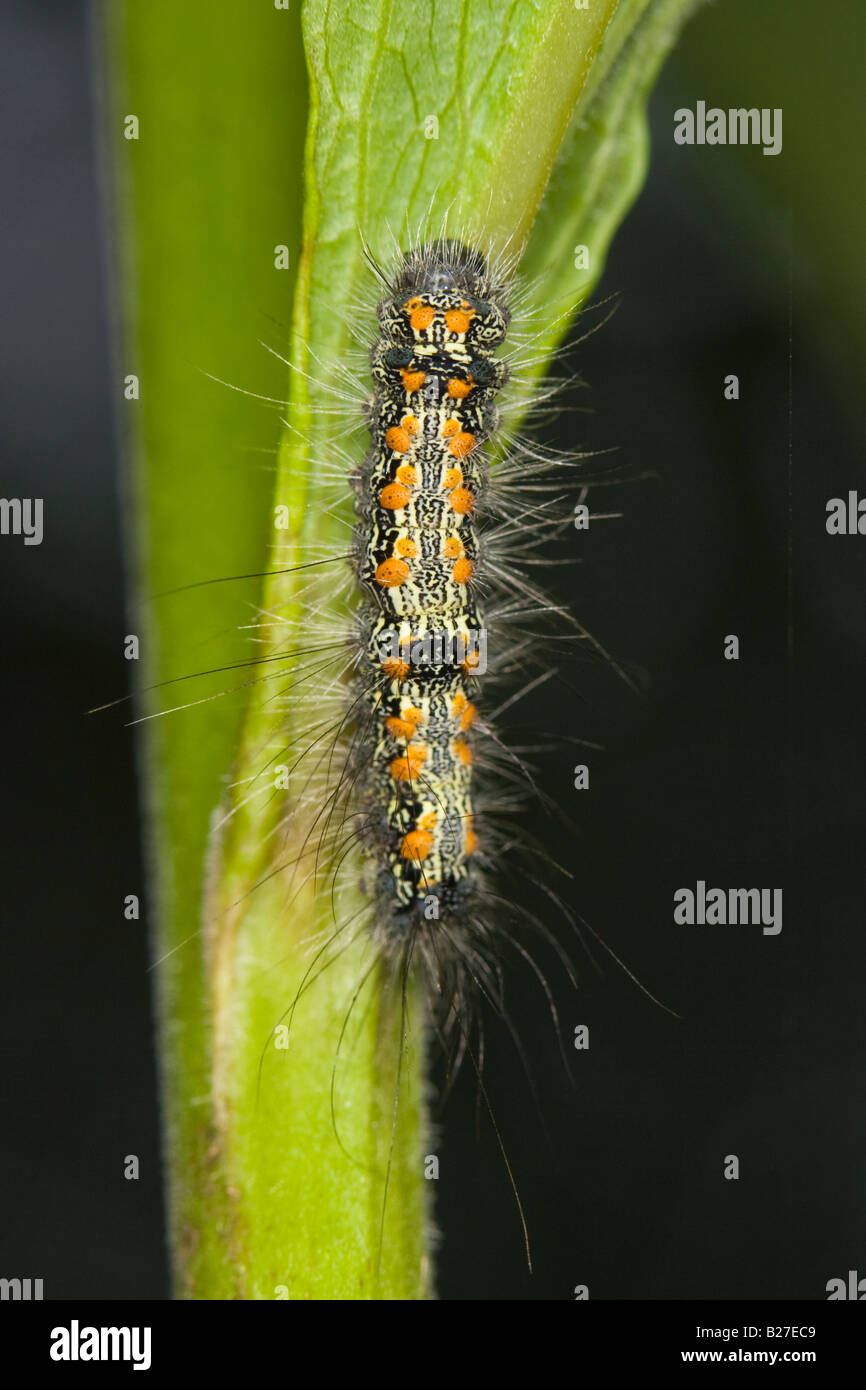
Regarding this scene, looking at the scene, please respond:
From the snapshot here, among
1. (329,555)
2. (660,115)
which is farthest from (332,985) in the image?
(660,115)

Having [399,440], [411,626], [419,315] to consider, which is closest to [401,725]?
[411,626]

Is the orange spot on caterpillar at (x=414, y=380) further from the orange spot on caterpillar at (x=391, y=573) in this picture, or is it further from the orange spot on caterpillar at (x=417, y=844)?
the orange spot on caterpillar at (x=417, y=844)

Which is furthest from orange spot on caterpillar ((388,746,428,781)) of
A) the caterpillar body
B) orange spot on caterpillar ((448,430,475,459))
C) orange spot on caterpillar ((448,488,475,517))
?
orange spot on caterpillar ((448,430,475,459))

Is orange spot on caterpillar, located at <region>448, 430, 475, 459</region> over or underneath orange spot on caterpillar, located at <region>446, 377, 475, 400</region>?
underneath

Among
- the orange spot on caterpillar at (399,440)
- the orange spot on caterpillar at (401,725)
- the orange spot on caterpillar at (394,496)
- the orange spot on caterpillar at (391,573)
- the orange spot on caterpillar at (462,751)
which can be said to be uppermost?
the orange spot on caterpillar at (399,440)

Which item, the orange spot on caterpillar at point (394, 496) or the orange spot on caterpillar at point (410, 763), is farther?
the orange spot on caterpillar at point (410, 763)

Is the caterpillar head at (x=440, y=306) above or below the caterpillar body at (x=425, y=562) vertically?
above

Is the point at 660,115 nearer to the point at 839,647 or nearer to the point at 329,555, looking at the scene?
Result: the point at 839,647

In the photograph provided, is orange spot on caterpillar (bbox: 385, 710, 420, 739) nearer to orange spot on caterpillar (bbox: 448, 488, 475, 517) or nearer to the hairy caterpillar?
the hairy caterpillar

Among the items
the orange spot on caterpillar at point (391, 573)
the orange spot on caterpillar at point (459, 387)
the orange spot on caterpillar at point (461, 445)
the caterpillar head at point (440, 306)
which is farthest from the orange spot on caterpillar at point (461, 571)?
the caterpillar head at point (440, 306)
